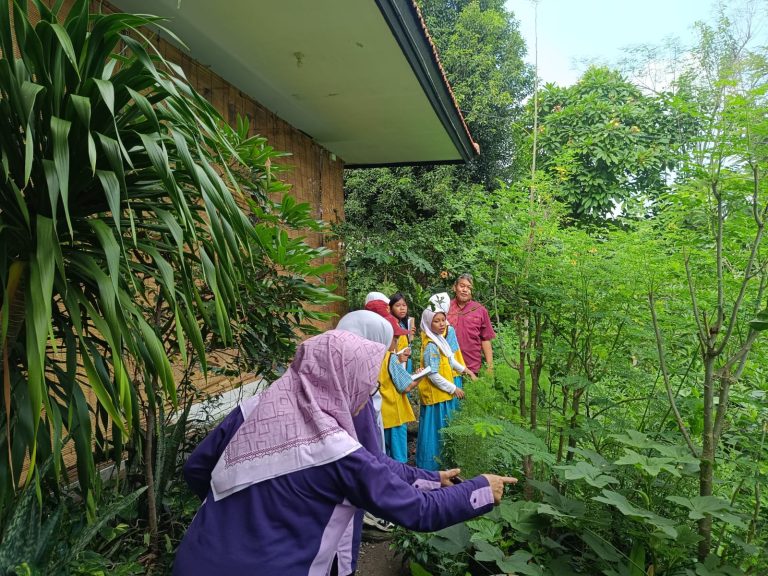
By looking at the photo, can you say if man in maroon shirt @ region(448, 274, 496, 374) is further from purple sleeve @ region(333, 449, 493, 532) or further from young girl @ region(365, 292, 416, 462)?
purple sleeve @ region(333, 449, 493, 532)

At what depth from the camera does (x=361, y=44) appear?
4230mm

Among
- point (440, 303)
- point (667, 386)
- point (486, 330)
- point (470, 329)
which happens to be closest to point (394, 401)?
point (440, 303)

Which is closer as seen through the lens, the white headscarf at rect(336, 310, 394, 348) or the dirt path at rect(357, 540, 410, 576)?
the white headscarf at rect(336, 310, 394, 348)

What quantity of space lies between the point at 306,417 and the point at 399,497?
1.16 feet

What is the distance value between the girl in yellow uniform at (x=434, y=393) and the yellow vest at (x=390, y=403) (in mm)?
161

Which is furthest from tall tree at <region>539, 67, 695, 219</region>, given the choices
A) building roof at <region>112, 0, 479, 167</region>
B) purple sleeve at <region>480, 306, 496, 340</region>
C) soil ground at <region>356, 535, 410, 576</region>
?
soil ground at <region>356, 535, 410, 576</region>

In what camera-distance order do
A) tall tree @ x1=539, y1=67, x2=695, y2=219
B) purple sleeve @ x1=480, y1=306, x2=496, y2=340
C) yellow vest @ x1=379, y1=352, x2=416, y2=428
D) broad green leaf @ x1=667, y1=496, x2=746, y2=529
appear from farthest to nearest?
tall tree @ x1=539, y1=67, x2=695, y2=219 → purple sleeve @ x1=480, y1=306, x2=496, y2=340 → yellow vest @ x1=379, y1=352, x2=416, y2=428 → broad green leaf @ x1=667, y1=496, x2=746, y2=529

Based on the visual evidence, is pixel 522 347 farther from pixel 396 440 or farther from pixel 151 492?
pixel 151 492

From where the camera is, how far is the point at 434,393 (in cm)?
409

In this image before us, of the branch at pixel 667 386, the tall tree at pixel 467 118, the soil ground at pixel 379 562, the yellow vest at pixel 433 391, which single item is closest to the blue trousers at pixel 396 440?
the yellow vest at pixel 433 391

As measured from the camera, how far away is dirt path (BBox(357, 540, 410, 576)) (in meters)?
3.01

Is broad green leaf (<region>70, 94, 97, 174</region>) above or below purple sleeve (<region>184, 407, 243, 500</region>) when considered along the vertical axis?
above

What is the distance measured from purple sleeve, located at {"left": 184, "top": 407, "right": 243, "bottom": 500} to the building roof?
249 centimetres

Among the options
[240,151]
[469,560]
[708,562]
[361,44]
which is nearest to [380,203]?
→ [361,44]
